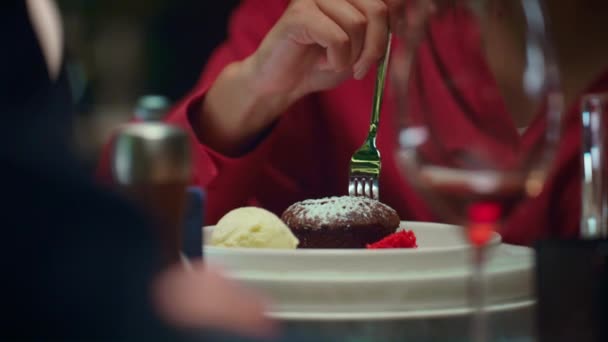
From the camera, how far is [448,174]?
409 mm

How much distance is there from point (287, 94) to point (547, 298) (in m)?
0.73

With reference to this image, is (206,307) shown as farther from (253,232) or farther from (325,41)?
(325,41)

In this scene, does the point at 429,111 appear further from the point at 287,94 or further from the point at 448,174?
the point at 287,94

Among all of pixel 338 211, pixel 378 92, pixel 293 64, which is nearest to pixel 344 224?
pixel 338 211

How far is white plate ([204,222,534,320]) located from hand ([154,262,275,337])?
0.31 feet

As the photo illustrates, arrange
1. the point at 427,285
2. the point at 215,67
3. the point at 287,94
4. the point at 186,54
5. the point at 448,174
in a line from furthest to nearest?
the point at 186,54, the point at 215,67, the point at 287,94, the point at 427,285, the point at 448,174

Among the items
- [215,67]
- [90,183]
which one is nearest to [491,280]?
[90,183]

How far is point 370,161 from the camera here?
0.92 meters

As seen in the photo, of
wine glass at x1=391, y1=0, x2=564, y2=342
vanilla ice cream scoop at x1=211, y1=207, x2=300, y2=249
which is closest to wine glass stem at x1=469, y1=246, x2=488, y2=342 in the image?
wine glass at x1=391, y1=0, x2=564, y2=342

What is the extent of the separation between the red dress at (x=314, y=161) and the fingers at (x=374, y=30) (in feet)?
0.91

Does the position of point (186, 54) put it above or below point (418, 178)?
below

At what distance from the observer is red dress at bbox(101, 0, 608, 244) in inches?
46.5

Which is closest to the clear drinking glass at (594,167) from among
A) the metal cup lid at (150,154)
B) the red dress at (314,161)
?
the metal cup lid at (150,154)

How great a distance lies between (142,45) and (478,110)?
2.90 meters
